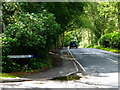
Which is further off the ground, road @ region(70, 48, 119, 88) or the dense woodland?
the dense woodland

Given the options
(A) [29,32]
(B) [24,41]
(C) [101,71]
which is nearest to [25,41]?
(B) [24,41]

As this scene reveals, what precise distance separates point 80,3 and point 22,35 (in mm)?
11797

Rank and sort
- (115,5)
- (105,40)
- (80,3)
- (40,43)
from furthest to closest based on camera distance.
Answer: (105,40)
(115,5)
(80,3)
(40,43)

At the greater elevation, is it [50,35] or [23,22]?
[23,22]

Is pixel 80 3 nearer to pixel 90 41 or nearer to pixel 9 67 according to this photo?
pixel 9 67

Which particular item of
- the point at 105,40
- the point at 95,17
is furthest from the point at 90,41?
the point at 105,40

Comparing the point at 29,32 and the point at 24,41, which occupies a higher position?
the point at 29,32

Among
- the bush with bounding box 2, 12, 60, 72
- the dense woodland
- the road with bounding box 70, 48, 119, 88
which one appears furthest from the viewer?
the dense woodland

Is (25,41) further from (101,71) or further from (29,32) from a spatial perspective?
(101,71)

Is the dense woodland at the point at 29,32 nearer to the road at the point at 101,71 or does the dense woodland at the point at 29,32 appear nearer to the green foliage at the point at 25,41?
the green foliage at the point at 25,41

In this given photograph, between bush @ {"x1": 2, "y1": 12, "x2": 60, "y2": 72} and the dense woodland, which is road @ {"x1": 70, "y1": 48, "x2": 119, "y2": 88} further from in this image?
bush @ {"x1": 2, "y1": 12, "x2": 60, "y2": 72}

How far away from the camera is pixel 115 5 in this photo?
3047 centimetres

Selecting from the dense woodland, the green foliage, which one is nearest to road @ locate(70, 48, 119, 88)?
A: the dense woodland

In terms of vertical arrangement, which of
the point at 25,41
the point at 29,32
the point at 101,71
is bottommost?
the point at 101,71
